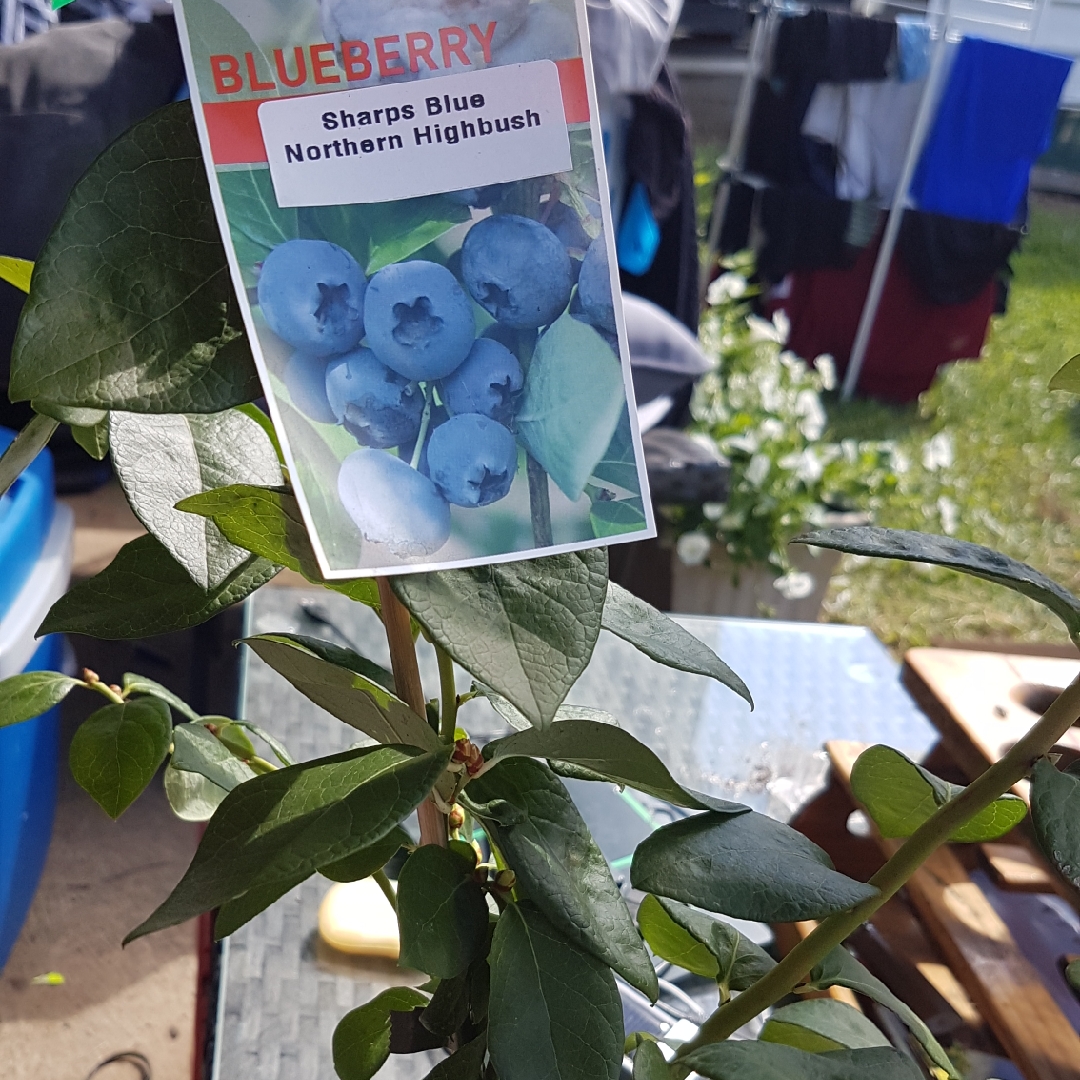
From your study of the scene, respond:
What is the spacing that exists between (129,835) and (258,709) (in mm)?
574

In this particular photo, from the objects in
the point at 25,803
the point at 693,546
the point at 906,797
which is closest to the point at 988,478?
the point at 693,546

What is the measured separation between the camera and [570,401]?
241mm

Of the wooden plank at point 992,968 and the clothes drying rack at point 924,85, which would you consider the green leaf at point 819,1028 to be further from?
the clothes drying rack at point 924,85

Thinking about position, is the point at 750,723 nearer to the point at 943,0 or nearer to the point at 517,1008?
the point at 517,1008

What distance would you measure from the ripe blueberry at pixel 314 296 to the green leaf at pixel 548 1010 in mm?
164

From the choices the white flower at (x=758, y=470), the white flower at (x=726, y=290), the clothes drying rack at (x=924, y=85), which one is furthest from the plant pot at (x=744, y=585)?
the clothes drying rack at (x=924, y=85)

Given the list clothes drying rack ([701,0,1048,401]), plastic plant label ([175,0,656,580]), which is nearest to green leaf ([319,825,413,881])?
plastic plant label ([175,0,656,580])

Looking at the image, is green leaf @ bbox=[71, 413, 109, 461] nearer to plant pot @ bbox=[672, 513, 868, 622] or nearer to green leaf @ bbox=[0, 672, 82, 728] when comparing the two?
green leaf @ bbox=[0, 672, 82, 728]

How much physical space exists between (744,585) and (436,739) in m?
1.41

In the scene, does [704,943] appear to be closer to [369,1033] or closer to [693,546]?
[369,1033]

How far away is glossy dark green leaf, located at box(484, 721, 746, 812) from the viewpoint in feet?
0.85

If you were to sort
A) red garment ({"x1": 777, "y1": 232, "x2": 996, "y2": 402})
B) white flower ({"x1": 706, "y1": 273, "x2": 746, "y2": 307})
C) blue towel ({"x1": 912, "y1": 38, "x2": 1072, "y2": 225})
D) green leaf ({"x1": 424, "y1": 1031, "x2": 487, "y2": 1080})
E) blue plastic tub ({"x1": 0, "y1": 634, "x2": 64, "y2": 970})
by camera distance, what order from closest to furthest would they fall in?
green leaf ({"x1": 424, "y1": 1031, "x2": 487, "y2": 1080}), blue plastic tub ({"x1": 0, "y1": 634, "x2": 64, "y2": 970}), white flower ({"x1": 706, "y1": 273, "x2": 746, "y2": 307}), blue towel ({"x1": 912, "y1": 38, "x2": 1072, "y2": 225}), red garment ({"x1": 777, "y1": 232, "x2": 996, "y2": 402})

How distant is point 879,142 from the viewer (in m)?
2.69

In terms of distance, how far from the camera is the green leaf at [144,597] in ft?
0.97
